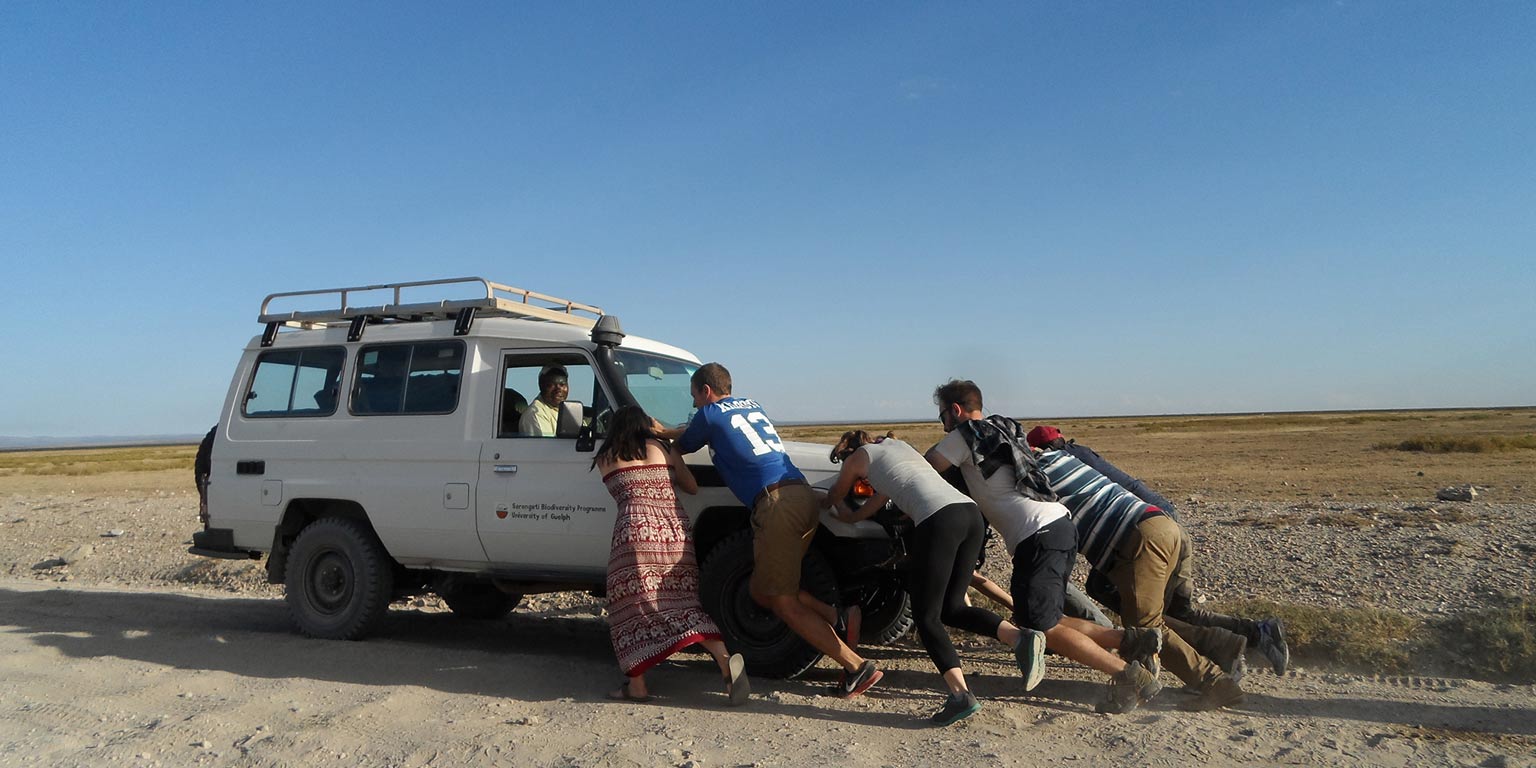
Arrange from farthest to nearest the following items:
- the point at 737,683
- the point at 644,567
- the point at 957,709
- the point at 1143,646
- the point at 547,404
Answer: the point at 547,404, the point at 644,567, the point at 737,683, the point at 1143,646, the point at 957,709

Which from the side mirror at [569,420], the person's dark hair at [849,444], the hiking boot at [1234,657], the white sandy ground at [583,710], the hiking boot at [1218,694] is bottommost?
the white sandy ground at [583,710]

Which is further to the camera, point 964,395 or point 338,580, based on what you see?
point 338,580

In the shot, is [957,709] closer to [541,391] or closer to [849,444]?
[849,444]

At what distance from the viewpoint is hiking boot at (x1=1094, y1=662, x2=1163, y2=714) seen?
4.68 metres

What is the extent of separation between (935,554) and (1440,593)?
478 centimetres

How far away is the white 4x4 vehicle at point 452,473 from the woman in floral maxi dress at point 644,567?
385 millimetres

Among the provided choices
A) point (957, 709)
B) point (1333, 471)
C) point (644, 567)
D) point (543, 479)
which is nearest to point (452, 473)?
point (543, 479)

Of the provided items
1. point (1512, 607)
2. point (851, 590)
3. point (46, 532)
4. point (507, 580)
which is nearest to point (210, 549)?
point (507, 580)

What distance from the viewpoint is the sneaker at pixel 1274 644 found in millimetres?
5133

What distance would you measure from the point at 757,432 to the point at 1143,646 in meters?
2.25

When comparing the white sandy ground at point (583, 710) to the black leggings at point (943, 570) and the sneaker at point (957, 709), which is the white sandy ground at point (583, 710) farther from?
the black leggings at point (943, 570)

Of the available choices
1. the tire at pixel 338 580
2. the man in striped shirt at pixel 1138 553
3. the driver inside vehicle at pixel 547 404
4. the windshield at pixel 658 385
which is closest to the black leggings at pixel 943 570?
the man in striped shirt at pixel 1138 553

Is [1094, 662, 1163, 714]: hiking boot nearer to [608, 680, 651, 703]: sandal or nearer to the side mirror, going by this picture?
[608, 680, 651, 703]: sandal

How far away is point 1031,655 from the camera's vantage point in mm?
4648
